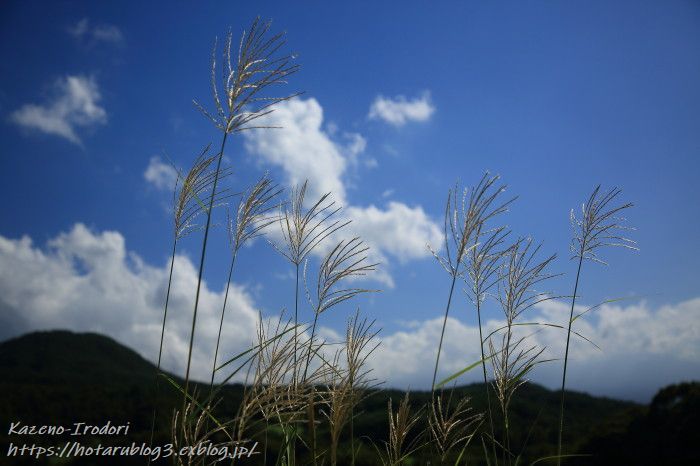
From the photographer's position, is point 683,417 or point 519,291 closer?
point 519,291

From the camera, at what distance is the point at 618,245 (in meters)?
3.28

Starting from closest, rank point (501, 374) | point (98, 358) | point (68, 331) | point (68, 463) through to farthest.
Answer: point (501, 374) → point (68, 463) → point (98, 358) → point (68, 331)

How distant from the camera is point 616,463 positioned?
747 centimetres

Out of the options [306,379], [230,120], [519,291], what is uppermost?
[230,120]

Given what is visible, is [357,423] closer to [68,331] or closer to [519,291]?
[519,291]

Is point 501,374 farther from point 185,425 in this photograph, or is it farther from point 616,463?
point 616,463

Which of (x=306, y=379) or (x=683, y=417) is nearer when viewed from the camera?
(x=306, y=379)

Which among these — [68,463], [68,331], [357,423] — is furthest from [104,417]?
[68,331]

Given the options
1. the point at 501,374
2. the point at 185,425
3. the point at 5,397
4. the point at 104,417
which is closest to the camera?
the point at 185,425

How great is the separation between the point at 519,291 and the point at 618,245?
85cm

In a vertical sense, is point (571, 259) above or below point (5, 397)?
above

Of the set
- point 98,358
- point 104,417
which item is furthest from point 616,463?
point 98,358

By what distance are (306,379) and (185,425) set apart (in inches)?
22.1

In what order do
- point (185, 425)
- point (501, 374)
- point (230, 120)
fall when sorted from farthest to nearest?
point (501, 374), point (230, 120), point (185, 425)
